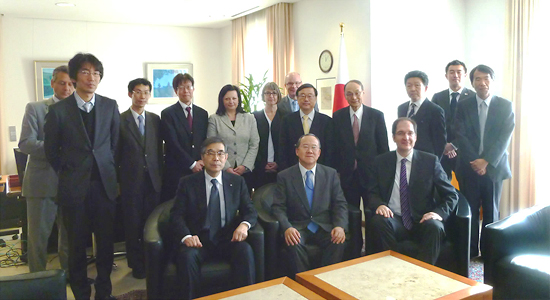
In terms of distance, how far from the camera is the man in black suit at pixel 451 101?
4.29 m

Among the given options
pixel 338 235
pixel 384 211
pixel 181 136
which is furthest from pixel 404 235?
pixel 181 136

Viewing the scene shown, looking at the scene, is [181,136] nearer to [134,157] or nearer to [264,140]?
[134,157]

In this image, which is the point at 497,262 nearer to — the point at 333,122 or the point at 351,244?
the point at 351,244

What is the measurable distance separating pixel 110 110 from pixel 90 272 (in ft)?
5.81

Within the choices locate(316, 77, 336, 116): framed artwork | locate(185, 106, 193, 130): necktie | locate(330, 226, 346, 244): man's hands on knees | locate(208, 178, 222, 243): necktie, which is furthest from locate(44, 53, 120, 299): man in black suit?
locate(316, 77, 336, 116): framed artwork

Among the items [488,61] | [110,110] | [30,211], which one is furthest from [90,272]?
[488,61]

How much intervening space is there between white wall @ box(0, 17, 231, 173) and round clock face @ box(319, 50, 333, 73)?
10.9 ft

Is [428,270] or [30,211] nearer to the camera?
[428,270]

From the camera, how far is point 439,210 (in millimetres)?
3369

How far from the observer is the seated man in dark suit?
3438mm

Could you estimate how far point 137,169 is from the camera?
148 inches

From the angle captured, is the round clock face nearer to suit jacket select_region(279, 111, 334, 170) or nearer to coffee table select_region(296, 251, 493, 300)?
suit jacket select_region(279, 111, 334, 170)

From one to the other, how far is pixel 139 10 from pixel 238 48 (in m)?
2.06

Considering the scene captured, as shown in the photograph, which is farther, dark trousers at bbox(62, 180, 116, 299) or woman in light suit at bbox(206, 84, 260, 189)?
woman in light suit at bbox(206, 84, 260, 189)
